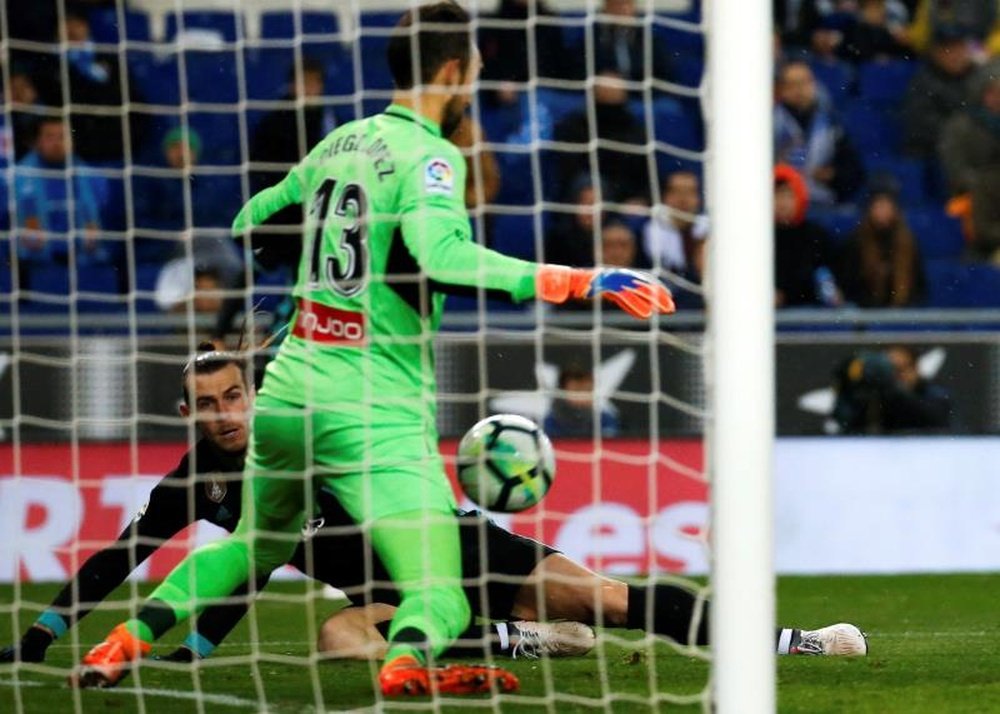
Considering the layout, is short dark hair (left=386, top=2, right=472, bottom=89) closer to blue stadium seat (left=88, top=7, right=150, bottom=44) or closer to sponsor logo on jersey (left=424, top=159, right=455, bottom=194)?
sponsor logo on jersey (left=424, top=159, right=455, bottom=194)

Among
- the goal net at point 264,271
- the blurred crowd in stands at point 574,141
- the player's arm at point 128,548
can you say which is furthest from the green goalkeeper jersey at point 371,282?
the blurred crowd in stands at point 574,141

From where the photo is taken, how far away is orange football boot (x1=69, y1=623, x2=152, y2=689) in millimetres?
4477

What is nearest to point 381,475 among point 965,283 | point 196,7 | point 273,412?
point 273,412

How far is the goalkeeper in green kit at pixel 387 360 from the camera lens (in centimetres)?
421

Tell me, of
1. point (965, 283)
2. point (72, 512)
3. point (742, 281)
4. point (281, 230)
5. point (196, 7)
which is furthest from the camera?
point (965, 283)

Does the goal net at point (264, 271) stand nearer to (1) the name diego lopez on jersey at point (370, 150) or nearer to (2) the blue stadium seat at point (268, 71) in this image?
(2) the blue stadium seat at point (268, 71)

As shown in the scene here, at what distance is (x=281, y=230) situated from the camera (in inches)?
186

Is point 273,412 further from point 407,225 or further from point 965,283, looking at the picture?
point 965,283

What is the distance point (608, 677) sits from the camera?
193 inches

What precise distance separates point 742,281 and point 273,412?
1397mm

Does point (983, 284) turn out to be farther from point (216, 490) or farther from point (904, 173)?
point (216, 490)

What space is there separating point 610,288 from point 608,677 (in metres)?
1.26

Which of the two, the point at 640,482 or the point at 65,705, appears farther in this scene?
the point at 640,482

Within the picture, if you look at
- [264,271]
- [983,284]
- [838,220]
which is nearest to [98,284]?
[264,271]
